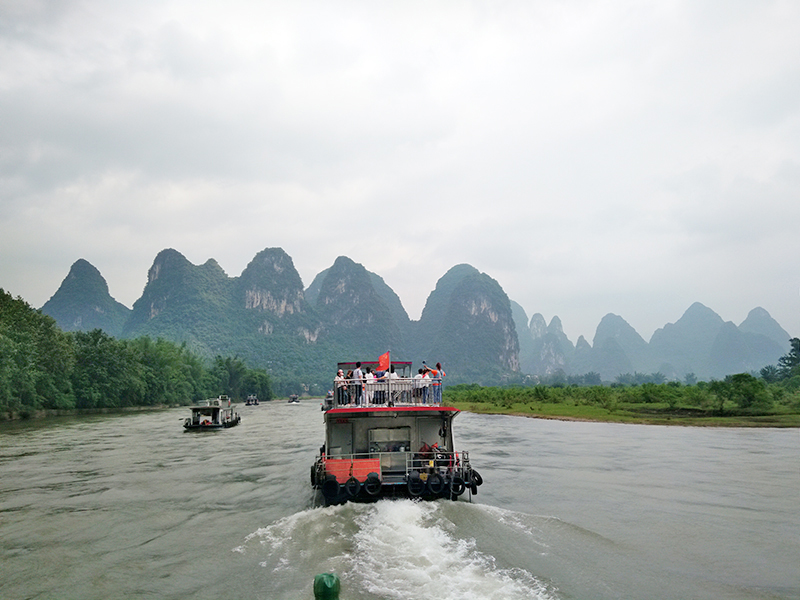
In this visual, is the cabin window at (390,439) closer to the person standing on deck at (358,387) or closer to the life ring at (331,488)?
the person standing on deck at (358,387)

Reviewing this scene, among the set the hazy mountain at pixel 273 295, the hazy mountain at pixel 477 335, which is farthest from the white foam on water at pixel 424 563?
the hazy mountain at pixel 477 335

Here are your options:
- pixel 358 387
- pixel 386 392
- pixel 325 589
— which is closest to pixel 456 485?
pixel 386 392

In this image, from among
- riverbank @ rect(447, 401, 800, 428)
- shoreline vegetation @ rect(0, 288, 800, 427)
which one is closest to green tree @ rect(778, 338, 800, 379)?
shoreline vegetation @ rect(0, 288, 800, 427)

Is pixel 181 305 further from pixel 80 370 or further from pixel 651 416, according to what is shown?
pixel 651 416

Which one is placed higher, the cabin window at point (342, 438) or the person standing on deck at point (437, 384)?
the person standing on deck at point (437, 384)

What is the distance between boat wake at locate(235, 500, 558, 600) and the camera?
861cm

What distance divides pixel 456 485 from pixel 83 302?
171m

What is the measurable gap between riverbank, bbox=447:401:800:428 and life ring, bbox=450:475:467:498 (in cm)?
3116

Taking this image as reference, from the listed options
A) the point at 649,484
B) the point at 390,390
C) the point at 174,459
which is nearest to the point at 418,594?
the point at 390,390

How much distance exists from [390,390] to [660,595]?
714 centimetres

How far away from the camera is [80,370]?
49.3 m

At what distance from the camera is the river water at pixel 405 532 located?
899 cm

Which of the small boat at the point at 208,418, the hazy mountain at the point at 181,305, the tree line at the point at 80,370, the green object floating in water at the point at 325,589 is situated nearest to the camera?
the green object floating in water at the point at 325,589

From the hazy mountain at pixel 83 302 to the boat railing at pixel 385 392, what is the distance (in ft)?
530
